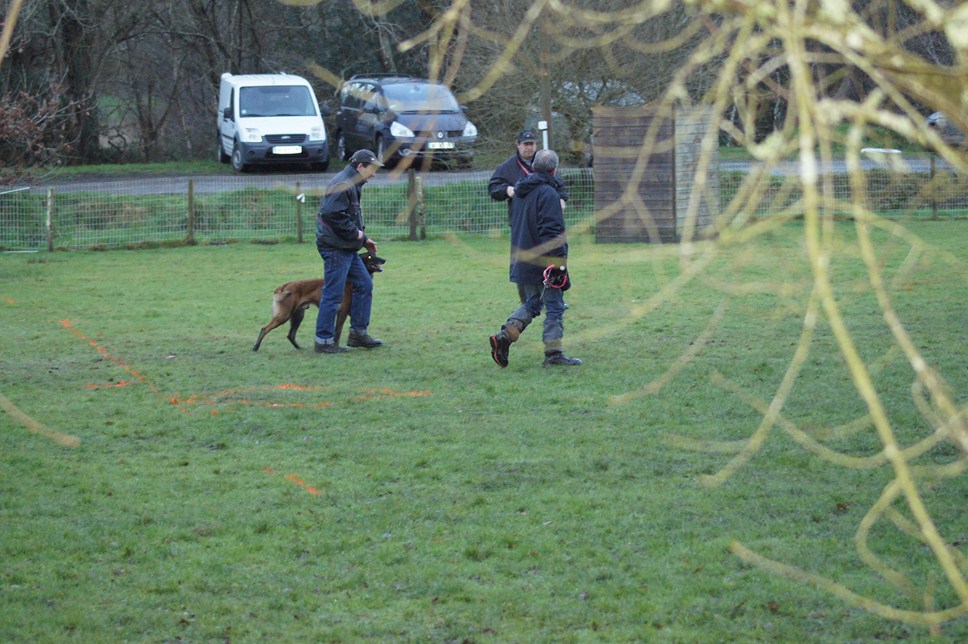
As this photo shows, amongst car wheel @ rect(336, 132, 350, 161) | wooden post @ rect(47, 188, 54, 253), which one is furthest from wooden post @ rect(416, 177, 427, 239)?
car wheel @ rect(336, 132, 350, 161)

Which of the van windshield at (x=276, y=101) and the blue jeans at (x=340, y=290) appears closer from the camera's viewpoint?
the blue jeans at (x=340, y=290)

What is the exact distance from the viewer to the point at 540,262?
9.51 m

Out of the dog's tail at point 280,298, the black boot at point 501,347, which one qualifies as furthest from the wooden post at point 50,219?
the black boot at point 501,347

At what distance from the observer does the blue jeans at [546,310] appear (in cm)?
973

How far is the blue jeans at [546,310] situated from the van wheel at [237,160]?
18114mm

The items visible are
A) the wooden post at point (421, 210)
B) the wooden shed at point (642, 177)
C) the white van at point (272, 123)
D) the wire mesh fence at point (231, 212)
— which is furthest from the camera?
the white van at point (272, 123)

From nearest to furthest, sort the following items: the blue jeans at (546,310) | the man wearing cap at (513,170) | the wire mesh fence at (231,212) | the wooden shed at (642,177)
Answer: the blue jeans at (546,310) < the man wearing cap at (513,170) < the wooden shed at (642,177) < the wire mesh fence at (231,212)

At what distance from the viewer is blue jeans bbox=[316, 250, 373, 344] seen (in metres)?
10.7

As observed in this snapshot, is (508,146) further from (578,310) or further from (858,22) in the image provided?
(858,22)

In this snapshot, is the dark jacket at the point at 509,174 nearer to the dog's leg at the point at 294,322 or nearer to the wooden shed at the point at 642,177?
the dog's leg at the point at 294,322

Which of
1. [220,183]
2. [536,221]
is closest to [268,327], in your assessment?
[536,221]

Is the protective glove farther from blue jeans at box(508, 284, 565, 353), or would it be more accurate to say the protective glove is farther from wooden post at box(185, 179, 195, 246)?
wooden post at box(185, 179, 195, 246)

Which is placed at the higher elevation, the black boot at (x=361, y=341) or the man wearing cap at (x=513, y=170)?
the man wearing cap at (x=513, y=170)

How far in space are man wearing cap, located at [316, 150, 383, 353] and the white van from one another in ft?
52.4
